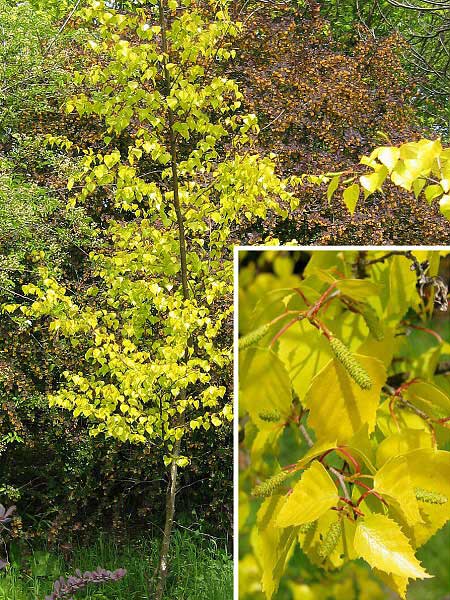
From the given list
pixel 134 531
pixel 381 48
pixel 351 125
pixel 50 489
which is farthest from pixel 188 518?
pixel 381 48

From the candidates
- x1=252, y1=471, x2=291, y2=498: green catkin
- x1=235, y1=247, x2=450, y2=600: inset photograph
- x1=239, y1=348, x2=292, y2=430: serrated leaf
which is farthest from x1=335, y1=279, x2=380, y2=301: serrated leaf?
x1=252, y1=471, x2=291, y2=498: green catkin

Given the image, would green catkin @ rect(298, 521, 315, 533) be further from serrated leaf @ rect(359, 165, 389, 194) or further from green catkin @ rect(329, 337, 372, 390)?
serrated leaf @ rect(359, 165, 389, 194)

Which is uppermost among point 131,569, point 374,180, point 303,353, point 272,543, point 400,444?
point 374,180

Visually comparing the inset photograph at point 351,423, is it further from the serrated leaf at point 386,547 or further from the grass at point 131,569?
the grass at point 131,569

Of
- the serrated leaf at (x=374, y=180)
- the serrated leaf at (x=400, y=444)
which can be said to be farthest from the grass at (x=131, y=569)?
the serrated leaf at (x=400, y=444)

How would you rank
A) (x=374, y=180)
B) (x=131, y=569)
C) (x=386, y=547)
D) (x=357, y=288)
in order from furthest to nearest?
(x=131, y=569) → (x=374, y=180) → (x=357, y=288) → (x=386, y=547)

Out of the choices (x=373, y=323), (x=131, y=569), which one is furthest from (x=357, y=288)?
(x=131, y=569)

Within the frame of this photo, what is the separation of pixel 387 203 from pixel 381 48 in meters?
1.69

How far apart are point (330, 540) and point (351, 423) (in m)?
0.13

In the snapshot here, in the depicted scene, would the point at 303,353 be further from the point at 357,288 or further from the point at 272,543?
the point at 272,543

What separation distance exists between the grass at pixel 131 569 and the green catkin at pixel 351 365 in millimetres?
3403

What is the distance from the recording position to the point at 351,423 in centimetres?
86

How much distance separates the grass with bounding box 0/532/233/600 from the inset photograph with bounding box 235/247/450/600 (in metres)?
3.22

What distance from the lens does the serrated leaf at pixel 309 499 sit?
819 millimetres
